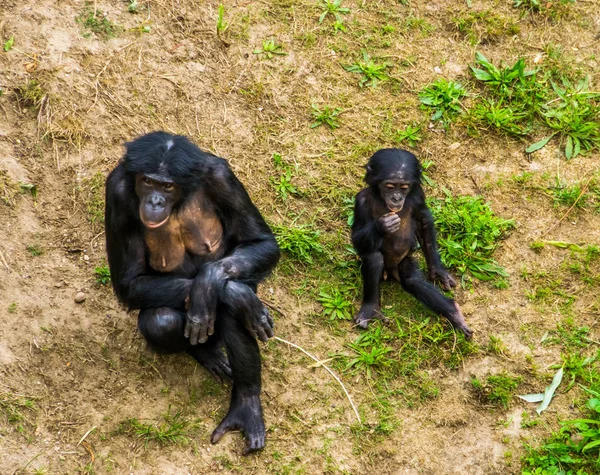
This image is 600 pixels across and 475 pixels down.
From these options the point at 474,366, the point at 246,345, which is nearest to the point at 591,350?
the point at 474,366

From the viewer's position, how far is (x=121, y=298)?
271 inches

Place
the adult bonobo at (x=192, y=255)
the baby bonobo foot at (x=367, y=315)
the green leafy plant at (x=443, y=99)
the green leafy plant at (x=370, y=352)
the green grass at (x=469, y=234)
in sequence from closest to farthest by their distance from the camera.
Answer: the adult bonobo at (x=192, y=255) < the green leafy plant at (x=370, y=352) < the baby bonobo foot at (x=367, y=315) < the green grass at (x=469, y=234) < the green leafy plant at (x=443, y=99)

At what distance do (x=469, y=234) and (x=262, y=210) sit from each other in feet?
7.03

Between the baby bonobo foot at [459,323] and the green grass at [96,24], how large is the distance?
4738 mm

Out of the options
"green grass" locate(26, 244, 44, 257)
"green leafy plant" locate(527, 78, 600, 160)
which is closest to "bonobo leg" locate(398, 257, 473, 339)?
"green leafy plant" locate(527, 78, 600, 160)

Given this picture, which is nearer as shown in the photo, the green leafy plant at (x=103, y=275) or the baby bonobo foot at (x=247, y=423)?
the baby bonobo foot at (x=247, y=423)

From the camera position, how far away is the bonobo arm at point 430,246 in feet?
26.2

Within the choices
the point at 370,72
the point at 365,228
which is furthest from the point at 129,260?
the point at 370,72

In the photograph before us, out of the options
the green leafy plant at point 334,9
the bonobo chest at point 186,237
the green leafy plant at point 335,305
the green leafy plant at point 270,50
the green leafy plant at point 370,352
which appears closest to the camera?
the bonobo chest at point 186,237

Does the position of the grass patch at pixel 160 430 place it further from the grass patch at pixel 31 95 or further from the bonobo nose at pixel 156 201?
the grass patch at pixel 31 95

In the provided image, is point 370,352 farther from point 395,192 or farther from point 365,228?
point 395,192

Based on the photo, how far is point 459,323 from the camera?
7.72m

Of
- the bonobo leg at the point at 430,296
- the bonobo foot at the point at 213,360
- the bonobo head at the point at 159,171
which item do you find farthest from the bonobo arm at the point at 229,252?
the bonobo leg at the point at 430,296

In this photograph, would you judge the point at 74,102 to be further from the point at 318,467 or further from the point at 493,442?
the point at 493,442
